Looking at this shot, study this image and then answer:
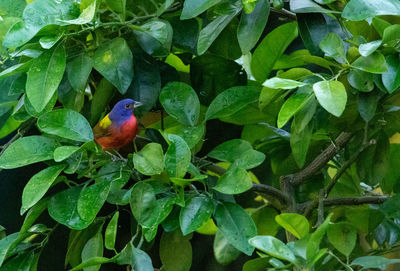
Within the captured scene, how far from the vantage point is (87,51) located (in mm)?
1100

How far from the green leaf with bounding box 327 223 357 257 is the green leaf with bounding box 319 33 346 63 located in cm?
31

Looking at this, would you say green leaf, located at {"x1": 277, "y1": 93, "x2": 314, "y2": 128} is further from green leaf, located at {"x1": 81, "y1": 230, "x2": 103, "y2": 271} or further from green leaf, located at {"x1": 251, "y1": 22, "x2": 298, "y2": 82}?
green leaf, located at {"x1": 81, "y1": 230, "x2": 103, "y2": 271}

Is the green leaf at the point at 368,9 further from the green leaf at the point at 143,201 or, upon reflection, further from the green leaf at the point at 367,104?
the green leaf at the point at 143,201

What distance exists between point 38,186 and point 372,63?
58cm

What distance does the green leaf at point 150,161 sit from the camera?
3.22ft

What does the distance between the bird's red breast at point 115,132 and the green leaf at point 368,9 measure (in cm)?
53

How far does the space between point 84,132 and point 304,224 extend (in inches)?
15.6

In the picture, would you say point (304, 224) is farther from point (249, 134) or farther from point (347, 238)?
point (249, 134)

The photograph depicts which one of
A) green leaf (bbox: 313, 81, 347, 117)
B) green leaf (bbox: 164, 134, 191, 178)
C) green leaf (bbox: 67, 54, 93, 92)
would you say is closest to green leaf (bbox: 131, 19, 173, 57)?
green leaf (bbox: 67, 54, 93, 92)

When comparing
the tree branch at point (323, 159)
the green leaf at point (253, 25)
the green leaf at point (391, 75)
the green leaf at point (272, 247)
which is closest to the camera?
the green leaf at point (272, 247)

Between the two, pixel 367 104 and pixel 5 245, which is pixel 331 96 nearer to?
pixel 367 104

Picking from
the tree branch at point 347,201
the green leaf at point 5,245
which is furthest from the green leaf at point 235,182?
the green leaf at point 5,245

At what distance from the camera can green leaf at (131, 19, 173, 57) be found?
107 centimetres

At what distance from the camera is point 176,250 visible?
47.9 inches
